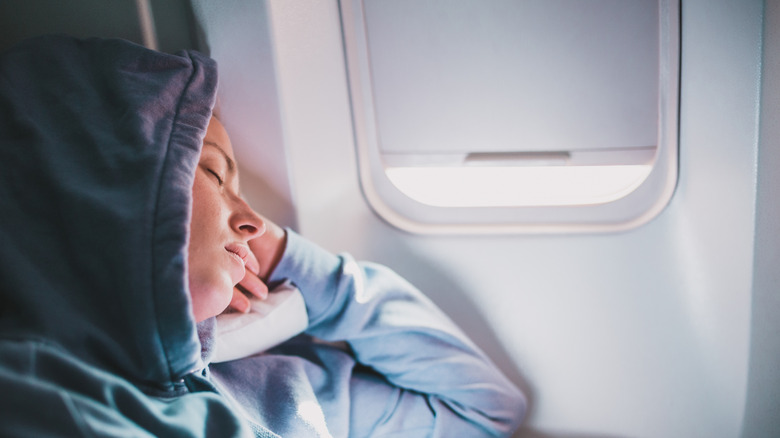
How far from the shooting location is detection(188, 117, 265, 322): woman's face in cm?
82

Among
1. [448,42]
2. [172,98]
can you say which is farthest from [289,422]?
[448,42]

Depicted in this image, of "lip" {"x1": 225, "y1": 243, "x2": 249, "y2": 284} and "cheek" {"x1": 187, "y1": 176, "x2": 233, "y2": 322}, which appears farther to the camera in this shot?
"lip" {"x1": 225, "y1": 243, "x2": 249, "y2": 284}

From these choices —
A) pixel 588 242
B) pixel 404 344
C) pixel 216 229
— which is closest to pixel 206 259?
pixel 216 229

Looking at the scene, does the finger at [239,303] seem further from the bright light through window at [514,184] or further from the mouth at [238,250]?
the bright light through window at [514,184]

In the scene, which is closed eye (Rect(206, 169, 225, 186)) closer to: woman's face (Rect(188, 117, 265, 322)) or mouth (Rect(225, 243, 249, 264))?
woman's face (Rect(188, 117, 265, 322))

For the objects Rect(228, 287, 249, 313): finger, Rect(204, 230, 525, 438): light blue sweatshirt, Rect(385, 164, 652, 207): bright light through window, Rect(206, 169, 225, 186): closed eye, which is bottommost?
Rect(204, 230, 525, 438): light blue sweatshirt

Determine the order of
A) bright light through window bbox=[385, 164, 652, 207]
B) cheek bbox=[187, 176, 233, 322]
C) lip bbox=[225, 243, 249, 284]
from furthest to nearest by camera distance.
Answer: bright light through window bbox=[385, 164, 652, 207]
lip bbox=[225, 243, 249, 284]
cheek bbox=[187, 176, 233, 322]

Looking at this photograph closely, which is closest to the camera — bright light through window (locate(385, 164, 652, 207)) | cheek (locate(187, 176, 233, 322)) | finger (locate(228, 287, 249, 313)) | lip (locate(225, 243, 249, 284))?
cheek (locate(187, 176, 233, 322))

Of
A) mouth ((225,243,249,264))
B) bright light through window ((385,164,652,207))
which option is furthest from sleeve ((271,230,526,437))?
bright light through window ((385,164,652,207))

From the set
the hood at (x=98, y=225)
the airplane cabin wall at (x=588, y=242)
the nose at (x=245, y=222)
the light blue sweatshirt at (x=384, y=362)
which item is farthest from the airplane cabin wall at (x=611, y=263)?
the hood at (x=98, y=225)

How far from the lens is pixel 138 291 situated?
667mm

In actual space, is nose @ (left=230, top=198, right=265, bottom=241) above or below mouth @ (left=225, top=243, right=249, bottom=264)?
above

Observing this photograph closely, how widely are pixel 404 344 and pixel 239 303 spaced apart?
1.06ft

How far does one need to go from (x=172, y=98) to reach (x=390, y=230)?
577 mm
